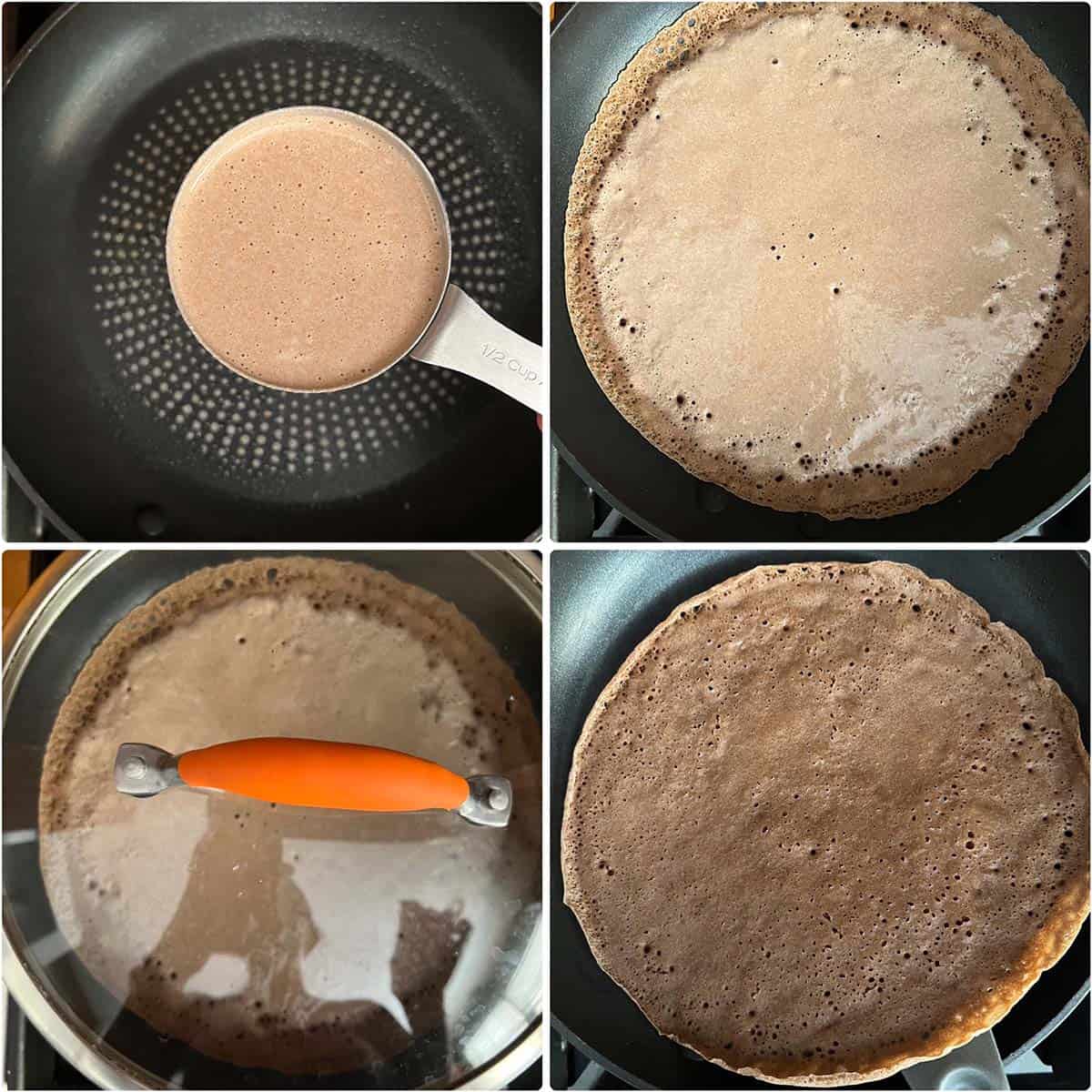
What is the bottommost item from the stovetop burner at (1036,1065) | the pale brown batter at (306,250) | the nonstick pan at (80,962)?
the stovetop burner at (1036,1065)

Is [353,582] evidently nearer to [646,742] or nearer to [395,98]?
[646,742]

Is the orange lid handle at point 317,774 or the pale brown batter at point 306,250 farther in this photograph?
the pale brown batter at point 306,250

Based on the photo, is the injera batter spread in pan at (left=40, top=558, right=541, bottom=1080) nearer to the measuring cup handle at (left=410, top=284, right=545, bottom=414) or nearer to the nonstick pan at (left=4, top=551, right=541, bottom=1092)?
the nonstick pan at (left=4, top=551, right=541, bottom=1092)

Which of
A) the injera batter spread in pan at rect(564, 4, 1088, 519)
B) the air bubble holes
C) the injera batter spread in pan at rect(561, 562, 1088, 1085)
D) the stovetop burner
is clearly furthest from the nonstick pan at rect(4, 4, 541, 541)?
the stovetop burner

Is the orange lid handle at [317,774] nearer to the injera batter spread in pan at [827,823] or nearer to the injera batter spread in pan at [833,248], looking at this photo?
the injera batter spread in pan at [827,823]

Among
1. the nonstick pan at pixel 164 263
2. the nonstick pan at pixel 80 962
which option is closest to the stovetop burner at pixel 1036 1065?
the nonstick pan at pixel 80 962

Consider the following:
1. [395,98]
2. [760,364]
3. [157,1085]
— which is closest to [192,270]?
[395,98]
